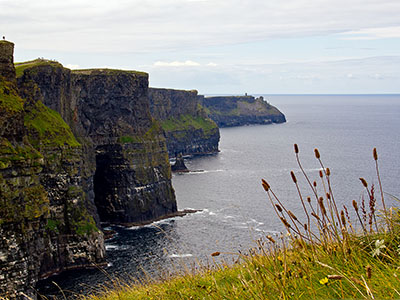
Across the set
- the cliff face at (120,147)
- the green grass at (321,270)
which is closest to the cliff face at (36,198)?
the cliff face at (120,147)

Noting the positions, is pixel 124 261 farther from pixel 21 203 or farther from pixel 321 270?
pixel 321 270

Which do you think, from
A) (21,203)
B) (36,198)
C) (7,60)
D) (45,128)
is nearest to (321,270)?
(21,203)

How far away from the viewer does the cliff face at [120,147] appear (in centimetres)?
9225

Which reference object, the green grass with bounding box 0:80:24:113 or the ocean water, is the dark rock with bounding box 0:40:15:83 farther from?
the ocean water

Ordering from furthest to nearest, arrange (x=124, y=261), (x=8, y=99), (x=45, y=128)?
(x=45, y=128)
(x=124, y=261)
(x=8, y=99)

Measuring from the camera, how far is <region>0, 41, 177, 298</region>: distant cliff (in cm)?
4975

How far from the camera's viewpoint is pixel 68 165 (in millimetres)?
66750

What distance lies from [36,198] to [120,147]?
41.9m

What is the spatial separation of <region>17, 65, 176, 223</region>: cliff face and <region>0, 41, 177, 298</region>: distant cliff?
179 millimetres

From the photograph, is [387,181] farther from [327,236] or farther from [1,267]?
[327,236]

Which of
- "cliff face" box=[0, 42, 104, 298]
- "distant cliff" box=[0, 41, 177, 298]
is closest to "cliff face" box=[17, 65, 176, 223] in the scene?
"distant cliff" box=[0, 41, 177, 298]

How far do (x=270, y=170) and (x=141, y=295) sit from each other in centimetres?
14355

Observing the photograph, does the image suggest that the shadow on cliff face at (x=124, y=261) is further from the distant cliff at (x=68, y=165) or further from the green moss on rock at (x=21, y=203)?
the green moss on rock at (x=21, y=203)

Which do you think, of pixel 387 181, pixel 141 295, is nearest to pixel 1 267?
pixel 141 295
